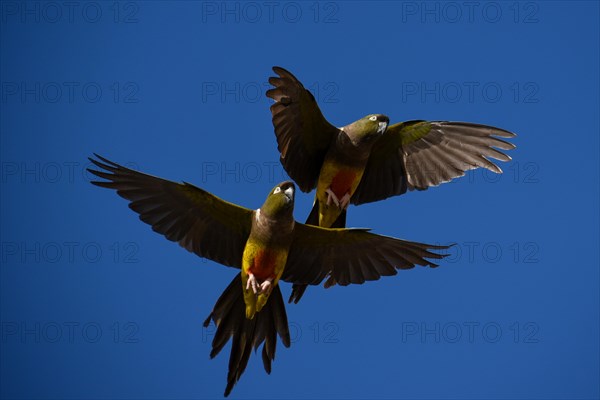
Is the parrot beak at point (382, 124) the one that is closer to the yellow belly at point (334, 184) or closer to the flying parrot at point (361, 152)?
the flying parrot at point (361, 152)

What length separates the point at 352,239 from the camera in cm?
1250

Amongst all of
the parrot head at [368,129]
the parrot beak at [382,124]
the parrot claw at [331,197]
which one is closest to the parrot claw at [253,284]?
the parrot claw at [331,197]

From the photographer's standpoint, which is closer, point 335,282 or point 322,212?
point 335,282

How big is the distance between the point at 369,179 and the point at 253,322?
9.80 ft

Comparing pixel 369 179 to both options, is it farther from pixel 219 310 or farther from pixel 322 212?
pixel 219 310

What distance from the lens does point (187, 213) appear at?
1254 cm

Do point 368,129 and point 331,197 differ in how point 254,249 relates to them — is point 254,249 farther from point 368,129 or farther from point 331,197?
point 368,129

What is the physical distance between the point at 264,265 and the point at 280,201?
0.88m

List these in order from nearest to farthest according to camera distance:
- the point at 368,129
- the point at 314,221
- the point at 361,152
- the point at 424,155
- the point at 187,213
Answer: the point at 187,213 < the point at 368,129 < the point at 361,152 < the point at 314,221 < the point at 424,155

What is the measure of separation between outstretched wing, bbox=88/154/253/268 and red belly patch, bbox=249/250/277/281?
511 millimetres

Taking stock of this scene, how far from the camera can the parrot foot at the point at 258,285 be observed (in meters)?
12.2

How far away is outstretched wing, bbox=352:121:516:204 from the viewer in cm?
1421

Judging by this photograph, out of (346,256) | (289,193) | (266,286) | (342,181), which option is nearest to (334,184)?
(342,181)

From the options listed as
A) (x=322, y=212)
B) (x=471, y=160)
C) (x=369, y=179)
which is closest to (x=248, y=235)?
(x=322, y=212)
